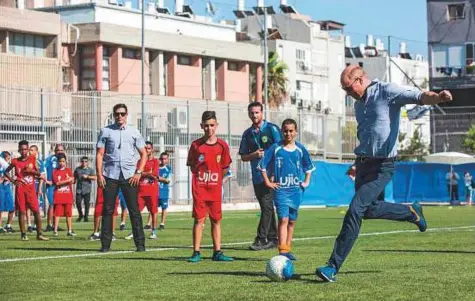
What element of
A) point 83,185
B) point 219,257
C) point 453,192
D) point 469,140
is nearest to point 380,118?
point 219,257

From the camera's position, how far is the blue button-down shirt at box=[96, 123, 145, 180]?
18.6 meters

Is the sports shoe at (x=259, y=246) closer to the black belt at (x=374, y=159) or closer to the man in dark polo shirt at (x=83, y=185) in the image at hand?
the black belt at (x=374, y=159)

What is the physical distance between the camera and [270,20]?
109m

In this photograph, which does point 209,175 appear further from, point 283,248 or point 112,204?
point 112,204

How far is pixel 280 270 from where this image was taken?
12273 millimetres

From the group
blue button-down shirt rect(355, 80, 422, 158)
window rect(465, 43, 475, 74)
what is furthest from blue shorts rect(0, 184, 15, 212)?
window rect(465, 43, 475, 74)

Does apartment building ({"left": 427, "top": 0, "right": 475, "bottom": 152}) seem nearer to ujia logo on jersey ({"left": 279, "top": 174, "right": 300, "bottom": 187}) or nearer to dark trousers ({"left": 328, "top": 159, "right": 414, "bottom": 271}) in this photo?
ujia logo on jersey ({"left": 279, "top": 174, "right": 300, "bottom": 187})

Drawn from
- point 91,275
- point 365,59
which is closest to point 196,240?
point 91,275

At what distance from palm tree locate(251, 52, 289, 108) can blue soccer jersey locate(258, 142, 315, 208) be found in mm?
80102

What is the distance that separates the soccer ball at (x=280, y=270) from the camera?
12281 millimetres

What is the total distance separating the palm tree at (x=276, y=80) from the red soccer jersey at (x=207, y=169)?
79442mm

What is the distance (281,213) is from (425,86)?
93.7 m

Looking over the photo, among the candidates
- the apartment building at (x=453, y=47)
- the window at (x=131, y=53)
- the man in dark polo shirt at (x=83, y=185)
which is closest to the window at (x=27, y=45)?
the window at (x=131, y=53)

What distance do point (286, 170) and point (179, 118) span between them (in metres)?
31.5
